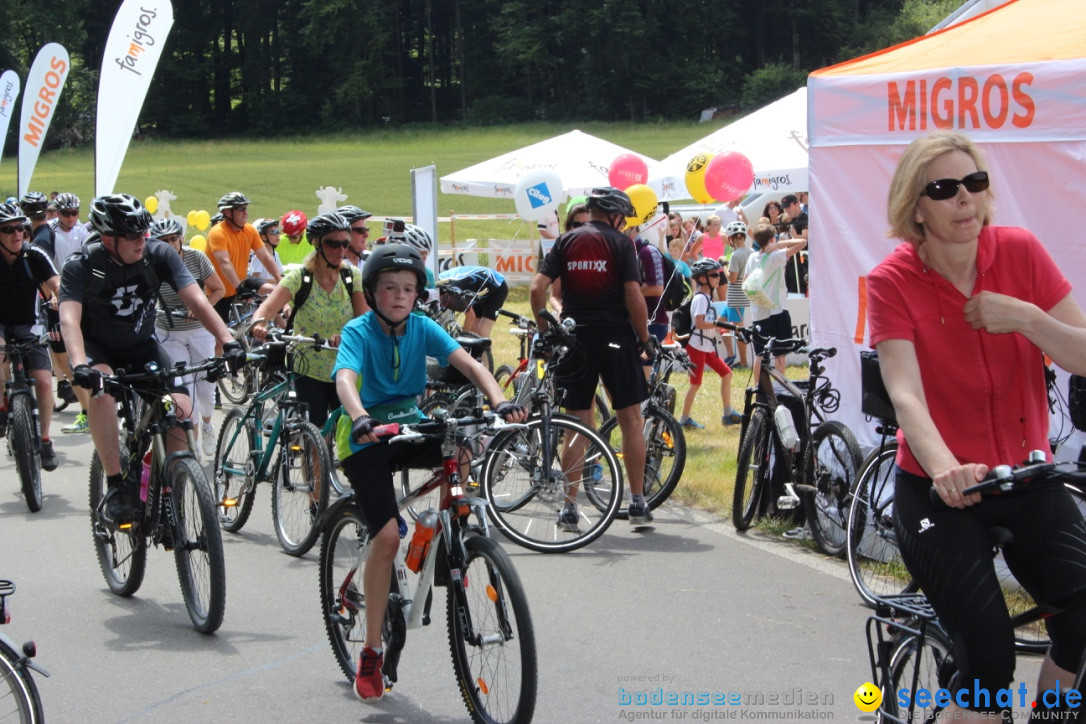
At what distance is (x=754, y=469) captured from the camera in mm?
7516

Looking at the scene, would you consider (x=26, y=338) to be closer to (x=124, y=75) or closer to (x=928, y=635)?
(x=124, y=75)

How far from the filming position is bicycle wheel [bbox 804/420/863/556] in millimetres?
6895

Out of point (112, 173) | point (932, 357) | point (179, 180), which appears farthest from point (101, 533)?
point (179, 180)

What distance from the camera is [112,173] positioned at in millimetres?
15102

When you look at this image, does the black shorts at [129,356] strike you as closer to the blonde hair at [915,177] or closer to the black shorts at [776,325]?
the blonde hair at [915,177]

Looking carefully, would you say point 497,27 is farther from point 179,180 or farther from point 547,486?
point 547,486

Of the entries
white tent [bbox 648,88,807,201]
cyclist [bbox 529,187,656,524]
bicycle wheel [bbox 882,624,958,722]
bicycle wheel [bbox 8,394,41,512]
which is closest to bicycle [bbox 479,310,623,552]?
cyclist [bbox 529,187,656,524]

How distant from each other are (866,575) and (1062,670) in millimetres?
3320

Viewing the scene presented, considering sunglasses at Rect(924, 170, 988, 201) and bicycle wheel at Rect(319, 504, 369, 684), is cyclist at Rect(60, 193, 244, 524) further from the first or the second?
sunglasses at Rect(924, 170, 988, 201)

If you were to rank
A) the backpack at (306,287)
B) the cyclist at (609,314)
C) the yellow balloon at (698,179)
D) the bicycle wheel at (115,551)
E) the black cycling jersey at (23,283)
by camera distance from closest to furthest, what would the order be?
the bicycle wheel at (115,551), the cyclist at (609,314), the backpack at (306,287), the black cycling jersey at (23,283), the yellow balloon at (698,179)

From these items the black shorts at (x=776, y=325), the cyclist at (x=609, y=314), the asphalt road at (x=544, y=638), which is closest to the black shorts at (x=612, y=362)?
the cyclist at (x=609, y=314)

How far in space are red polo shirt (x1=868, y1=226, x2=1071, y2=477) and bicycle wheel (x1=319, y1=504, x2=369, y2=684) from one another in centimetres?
231

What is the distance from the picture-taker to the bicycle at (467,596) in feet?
14.0

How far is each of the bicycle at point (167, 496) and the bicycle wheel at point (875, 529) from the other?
3.11 meters
